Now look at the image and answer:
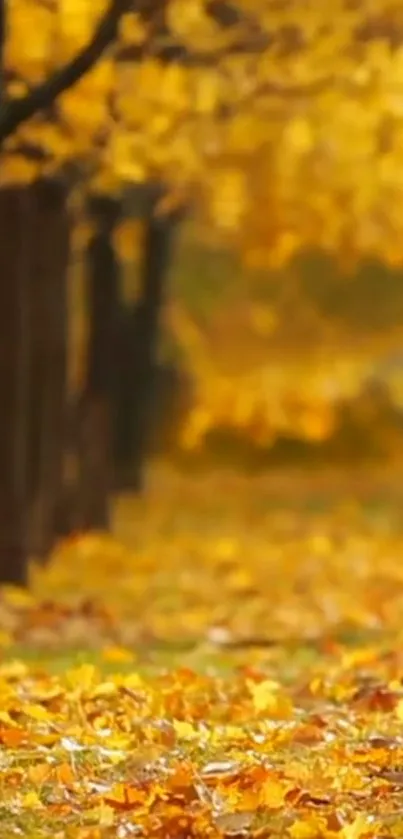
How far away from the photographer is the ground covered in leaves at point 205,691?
7133 mm

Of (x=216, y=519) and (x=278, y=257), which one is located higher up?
(x=278, y=257)

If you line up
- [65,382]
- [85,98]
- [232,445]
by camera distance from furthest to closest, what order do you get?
[232,445], [65,382], [85,98]

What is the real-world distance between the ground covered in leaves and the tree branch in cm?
281

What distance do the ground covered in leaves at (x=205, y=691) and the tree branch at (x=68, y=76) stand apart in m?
2.81

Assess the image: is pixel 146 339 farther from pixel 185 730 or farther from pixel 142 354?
pixel 185 730

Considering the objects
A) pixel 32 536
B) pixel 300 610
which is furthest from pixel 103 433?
pixel 300 610

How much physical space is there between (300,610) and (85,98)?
418cm

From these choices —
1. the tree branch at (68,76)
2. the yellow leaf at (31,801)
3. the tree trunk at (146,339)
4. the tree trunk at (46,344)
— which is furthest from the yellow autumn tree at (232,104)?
the tree trunk at (146,339)

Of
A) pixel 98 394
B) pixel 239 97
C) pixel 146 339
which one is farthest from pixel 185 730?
pixel 146 339

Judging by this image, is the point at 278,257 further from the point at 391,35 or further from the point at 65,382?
the point at 391,35

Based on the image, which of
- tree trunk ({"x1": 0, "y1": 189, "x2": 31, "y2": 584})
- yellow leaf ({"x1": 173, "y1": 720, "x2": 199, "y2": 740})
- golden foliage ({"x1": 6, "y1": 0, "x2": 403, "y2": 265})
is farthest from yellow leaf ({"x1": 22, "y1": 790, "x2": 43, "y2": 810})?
tree trunk ({"x1": 0, "y1": 189, "x2": 31, "y2": 584})

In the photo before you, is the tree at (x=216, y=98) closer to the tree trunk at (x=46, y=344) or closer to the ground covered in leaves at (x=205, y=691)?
the tree trunk at (x=46, y=344)

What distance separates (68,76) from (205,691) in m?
3.10

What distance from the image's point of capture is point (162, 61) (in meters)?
12.2
